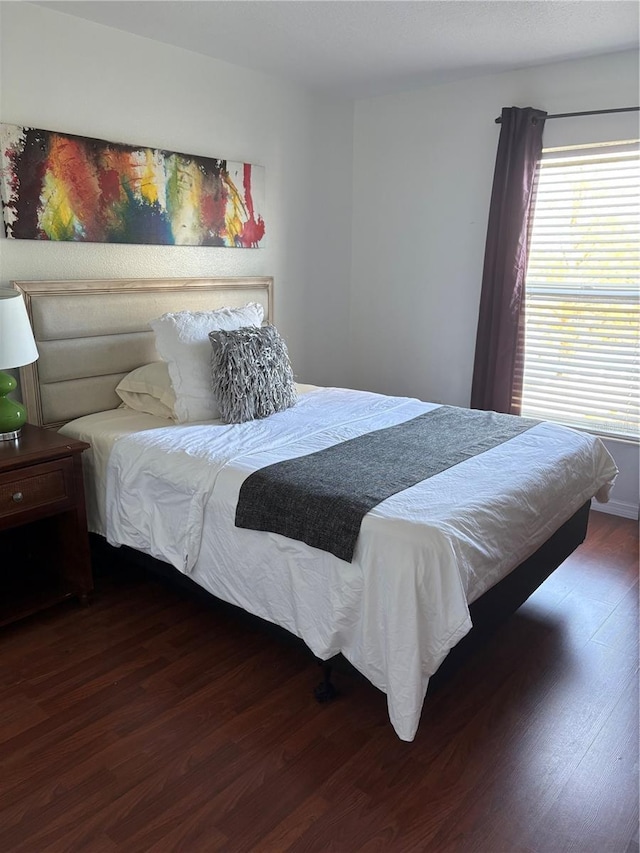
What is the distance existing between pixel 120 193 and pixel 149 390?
955 mm

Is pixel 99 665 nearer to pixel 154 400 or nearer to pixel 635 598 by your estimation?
pixel 154 400

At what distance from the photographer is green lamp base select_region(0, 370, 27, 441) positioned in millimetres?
2457

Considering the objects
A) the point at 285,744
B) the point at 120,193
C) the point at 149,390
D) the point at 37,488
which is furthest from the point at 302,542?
the point at 120,193

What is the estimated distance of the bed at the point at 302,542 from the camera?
177 centimetres

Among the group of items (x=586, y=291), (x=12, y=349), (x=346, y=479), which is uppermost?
(x=586, y=291)

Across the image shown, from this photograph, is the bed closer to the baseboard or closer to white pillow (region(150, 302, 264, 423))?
white pillow (region(150, 302, 264, 423))

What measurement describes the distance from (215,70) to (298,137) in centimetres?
72

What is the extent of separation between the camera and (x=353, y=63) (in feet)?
11.3

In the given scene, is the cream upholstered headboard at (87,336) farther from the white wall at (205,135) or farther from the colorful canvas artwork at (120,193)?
the colorful canvas artwork at (120,193)

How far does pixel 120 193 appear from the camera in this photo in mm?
3045

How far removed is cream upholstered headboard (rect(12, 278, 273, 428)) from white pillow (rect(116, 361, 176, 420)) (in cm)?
8

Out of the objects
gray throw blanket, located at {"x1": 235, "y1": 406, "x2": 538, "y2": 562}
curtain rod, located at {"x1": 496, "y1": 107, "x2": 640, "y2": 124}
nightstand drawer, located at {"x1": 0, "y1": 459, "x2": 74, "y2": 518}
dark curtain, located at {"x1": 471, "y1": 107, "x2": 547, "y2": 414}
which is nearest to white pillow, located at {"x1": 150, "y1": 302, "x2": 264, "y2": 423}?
nightstand drawer, located at {"x1": 0, "y1": 459, "x2": 74, "y2": 518}

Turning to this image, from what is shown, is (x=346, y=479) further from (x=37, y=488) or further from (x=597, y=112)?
(x=597, y=112)

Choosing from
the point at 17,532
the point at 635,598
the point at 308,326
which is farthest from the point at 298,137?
the point at 635,598
